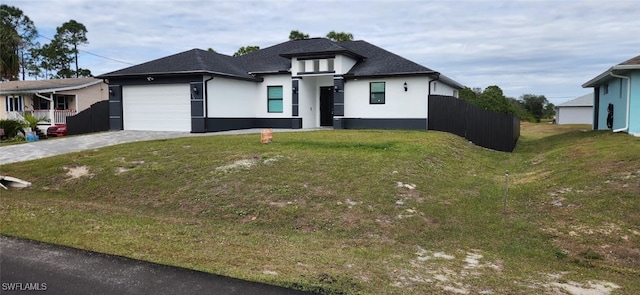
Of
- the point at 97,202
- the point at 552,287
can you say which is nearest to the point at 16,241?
the point at 97,202

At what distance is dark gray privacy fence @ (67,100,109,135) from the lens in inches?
835

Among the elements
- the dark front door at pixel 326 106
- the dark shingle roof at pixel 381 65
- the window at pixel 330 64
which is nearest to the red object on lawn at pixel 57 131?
the dark front door at pixel 326 106

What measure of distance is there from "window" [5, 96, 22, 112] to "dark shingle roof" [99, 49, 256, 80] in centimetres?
1199

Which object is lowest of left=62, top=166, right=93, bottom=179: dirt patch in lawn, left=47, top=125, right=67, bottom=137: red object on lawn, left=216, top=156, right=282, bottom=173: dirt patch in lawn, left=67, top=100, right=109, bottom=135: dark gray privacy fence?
left=62, top=166, right=93, bottom=179: dirt patch in lawn

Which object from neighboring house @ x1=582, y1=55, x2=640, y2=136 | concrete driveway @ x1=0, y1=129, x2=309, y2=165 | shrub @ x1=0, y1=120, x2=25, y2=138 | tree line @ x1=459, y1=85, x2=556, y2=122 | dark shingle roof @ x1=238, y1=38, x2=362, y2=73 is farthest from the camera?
tree line @ x1=459, y1=85, x2=556, y2=122

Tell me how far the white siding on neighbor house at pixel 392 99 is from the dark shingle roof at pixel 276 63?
52 cm

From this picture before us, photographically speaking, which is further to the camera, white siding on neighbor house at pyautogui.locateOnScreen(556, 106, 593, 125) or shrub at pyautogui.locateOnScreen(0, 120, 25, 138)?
white siding on neighbor house at pyautogui.locateOnScreen(556, 106, 593, 125)

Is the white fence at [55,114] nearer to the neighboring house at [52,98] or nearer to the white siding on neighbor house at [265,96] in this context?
the neighboring house at [52,98]

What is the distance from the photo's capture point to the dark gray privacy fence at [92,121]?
21.2m

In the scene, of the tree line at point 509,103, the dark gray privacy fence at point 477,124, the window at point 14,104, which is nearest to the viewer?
the dark gray privacy fence at point 477,124

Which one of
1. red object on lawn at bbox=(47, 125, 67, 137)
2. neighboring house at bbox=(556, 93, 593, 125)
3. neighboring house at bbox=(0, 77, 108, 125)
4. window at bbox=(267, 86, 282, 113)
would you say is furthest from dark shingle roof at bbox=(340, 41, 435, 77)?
neighboring house at bbox=(556, 93, 593, 125)

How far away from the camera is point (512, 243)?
628 cm

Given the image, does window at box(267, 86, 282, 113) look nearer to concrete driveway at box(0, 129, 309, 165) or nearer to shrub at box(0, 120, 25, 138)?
concrete driveway at box(0, 129, 309, 165)

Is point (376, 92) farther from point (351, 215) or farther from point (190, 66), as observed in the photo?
point (351, 215)
